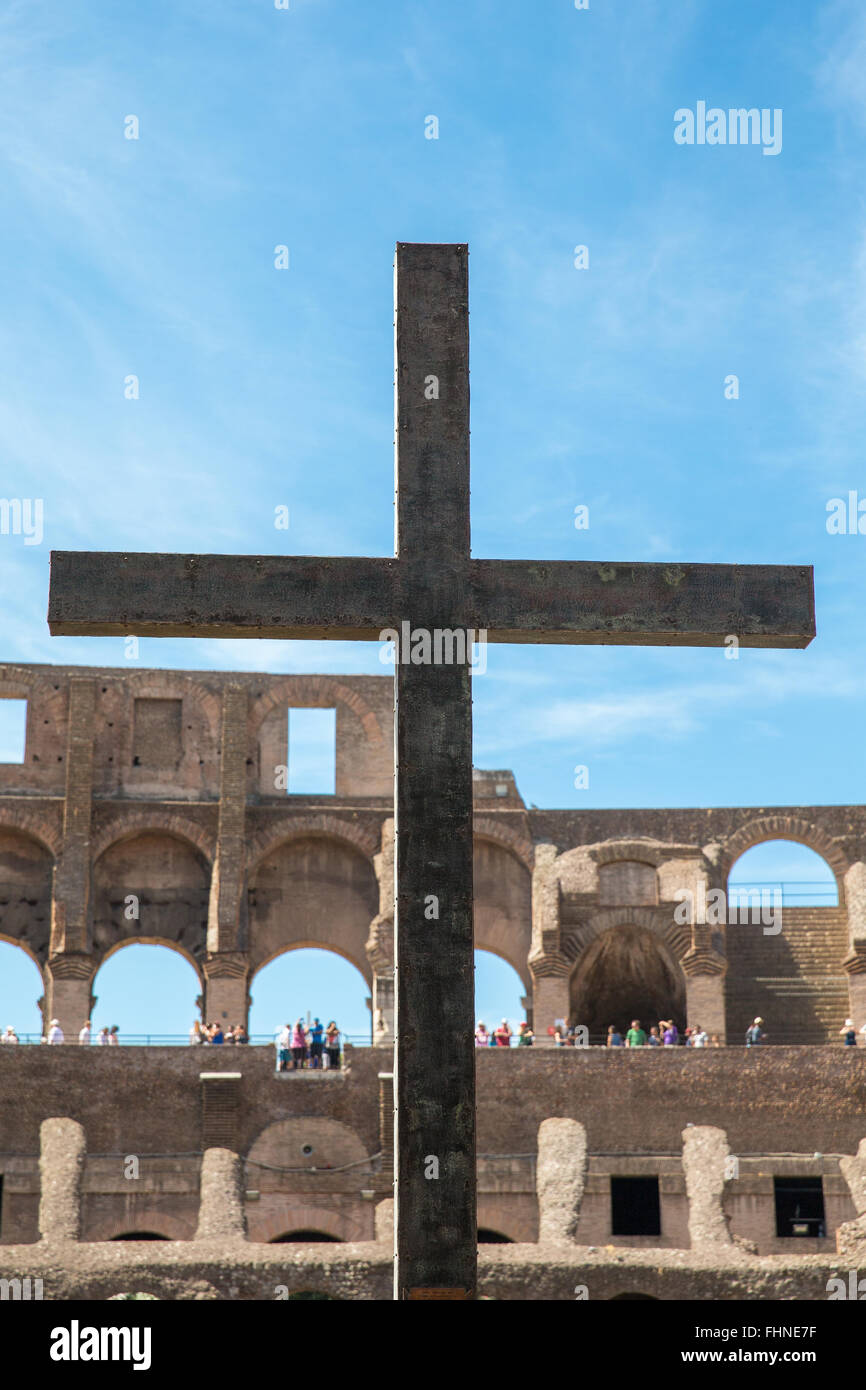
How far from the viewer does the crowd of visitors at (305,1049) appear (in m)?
27.4

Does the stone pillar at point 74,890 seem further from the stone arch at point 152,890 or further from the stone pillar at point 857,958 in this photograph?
the stone pillar at point 857,958

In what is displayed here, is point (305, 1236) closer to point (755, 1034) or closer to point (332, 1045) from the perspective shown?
point (332, 1045)

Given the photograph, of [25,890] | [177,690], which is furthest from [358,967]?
[177,690]

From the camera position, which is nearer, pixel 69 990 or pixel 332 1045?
pixel 332 1045

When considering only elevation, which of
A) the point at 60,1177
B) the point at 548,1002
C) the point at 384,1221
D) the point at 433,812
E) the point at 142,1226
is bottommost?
the point at 433,812

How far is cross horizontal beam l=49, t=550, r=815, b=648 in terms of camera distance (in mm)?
5844

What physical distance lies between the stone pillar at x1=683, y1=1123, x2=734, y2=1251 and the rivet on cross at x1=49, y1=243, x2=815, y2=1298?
19.7 m

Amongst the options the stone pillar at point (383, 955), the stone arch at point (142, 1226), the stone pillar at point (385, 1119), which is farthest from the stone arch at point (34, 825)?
the stone pillar at point (385, 1119)

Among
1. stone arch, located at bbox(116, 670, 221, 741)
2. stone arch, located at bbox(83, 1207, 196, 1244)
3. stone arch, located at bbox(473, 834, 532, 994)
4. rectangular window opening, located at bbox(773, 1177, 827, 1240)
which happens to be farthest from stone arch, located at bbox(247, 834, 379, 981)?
rectangular window opening, located at bbox(773, 1177, 827, 1240)

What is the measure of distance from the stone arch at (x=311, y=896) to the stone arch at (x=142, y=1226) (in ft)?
26.0

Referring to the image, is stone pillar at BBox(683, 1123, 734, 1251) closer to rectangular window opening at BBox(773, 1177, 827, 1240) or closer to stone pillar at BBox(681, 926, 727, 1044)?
rectangular window opening at BBox(773, 1177, 827, 1240)

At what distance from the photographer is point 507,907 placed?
1323 inches

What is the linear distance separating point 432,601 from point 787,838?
2823cm
